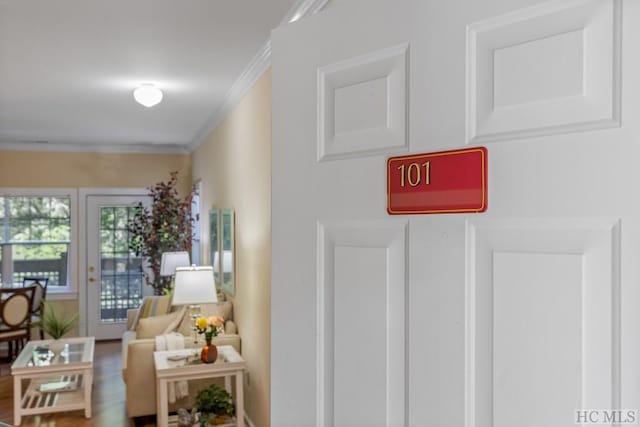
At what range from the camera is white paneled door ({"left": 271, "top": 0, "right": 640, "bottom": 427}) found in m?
0.69

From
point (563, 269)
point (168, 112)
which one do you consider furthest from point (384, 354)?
point (168, 112)

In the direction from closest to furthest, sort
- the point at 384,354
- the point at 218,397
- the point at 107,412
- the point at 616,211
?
the point at 616,211 < the point at 384,354 < the point at 218,397 < the point at 107,412

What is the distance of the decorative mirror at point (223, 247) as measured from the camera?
15.3 ft

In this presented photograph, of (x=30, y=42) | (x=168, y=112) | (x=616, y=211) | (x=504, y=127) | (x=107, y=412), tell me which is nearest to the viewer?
(x=616, y=211)

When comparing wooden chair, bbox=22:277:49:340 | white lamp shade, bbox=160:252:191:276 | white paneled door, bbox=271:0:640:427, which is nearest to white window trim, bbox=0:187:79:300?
wooden chair, bbox=22:277:49:340

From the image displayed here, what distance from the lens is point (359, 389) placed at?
38.5 inches

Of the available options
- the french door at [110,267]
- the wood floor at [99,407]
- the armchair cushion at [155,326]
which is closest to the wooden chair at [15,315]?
the wood floor at [99,407]

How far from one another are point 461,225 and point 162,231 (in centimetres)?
625

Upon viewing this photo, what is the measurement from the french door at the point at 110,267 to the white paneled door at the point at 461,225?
670 cm

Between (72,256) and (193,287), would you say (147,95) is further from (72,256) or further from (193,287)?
(72,256)

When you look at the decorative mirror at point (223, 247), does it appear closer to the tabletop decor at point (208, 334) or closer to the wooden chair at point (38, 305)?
the tabletop decor at point (208, 334)

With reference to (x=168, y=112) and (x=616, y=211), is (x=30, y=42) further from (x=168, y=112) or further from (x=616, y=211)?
(x=616, y=211)

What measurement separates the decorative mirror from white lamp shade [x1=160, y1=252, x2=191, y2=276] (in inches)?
18.3

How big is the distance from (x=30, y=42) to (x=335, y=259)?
9.15 feet
